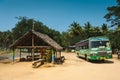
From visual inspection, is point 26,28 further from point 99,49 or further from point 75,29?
point 99,49

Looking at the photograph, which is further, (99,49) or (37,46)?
(37,46)

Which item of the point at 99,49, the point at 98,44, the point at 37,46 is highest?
the point at 98,44

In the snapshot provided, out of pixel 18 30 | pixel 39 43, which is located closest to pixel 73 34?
pixel 18 30

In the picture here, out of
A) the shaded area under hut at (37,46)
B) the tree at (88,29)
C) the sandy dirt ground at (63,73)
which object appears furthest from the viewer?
the tree at (88,29)

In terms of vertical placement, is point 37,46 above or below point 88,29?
below

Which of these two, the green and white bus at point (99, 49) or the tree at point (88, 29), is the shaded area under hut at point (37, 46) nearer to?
the green and white bus at point (99, 49)

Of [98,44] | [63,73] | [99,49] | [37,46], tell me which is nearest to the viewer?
[63,73]

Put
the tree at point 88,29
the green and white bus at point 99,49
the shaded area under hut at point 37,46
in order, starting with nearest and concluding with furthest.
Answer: the green and white bus at point 99,49, the shaded area under hut at point 37,46, the tree at point 88,29

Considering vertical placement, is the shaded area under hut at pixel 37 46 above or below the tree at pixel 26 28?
below

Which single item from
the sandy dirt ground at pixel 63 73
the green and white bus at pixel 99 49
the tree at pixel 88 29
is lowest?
the sandy dirt ground at pixel 63 73

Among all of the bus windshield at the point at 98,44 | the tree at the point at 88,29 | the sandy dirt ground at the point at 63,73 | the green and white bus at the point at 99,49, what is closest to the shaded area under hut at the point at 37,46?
the green and white bus at the point at 99,49

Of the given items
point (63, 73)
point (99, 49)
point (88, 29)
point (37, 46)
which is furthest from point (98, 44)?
point (88, 29)

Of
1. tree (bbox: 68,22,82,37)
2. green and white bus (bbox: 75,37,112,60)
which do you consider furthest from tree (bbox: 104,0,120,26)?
tree (bbox: 68,22,82,37)

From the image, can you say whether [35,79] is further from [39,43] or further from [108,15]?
[108,15]
